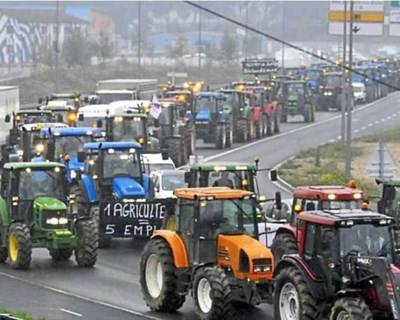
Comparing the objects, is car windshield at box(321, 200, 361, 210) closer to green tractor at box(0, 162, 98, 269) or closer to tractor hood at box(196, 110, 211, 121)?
green tractor at box(0, 162, 98, 269)

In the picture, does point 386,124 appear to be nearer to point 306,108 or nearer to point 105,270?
point 306,108

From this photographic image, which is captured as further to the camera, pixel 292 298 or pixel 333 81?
pixel 333 81

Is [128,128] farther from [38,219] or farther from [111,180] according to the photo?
[38,219]

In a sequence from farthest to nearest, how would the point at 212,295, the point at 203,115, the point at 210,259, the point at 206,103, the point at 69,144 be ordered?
the point at 206,103, the point at 203,115, the point at 69,144, the point at 210,259, the point at 212,295

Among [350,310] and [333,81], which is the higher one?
[333,81]

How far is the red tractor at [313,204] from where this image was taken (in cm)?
2400

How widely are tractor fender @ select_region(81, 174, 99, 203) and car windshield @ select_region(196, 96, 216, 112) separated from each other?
27.1m

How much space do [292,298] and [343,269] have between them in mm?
1098

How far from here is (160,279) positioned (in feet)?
76.9

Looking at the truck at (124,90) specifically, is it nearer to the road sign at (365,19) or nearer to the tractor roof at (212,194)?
the road sign at (365,19)

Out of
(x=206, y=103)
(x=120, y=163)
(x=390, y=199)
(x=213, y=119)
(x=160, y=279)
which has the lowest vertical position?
(x=160, y=279)

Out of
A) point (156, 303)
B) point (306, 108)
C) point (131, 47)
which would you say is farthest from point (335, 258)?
point (131, 47)

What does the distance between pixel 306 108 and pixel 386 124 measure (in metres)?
4.67

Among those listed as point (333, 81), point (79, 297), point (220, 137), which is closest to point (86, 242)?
point (79, 297)
